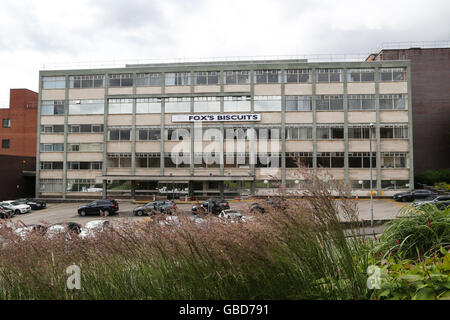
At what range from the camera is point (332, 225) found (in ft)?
11.4

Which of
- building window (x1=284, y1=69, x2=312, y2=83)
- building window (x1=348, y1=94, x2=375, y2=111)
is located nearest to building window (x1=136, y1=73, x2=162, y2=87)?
building window (x1=284, y1=69, x2=312, y2=83)

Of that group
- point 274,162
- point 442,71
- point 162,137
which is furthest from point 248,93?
point 442,71

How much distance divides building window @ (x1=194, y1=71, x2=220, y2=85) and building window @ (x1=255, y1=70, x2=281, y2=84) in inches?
230

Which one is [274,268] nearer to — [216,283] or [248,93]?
[216,283]

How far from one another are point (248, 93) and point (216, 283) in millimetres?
39569

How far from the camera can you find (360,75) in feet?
134

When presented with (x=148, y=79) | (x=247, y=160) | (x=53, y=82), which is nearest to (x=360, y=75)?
(x=247, y=160)

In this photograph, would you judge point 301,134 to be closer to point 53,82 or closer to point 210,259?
point 53,82

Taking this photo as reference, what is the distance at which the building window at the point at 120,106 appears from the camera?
43.2 metres

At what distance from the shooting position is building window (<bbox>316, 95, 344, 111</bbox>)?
40.6 metres

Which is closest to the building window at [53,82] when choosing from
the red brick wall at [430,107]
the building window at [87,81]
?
the building window at [87,81]
